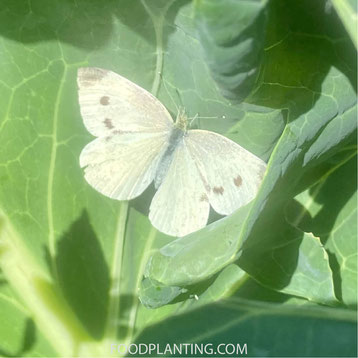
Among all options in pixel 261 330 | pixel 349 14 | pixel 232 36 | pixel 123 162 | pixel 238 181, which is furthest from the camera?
pixel 123 162

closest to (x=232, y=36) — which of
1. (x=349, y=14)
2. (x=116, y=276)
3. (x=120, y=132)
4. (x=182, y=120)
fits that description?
(x=349, y=14)

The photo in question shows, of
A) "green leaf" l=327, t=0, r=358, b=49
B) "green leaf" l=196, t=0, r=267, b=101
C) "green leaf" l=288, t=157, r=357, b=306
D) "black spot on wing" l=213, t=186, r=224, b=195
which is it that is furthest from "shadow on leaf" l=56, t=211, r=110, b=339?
"green leaf" l=327, t=0, r=358, b=49

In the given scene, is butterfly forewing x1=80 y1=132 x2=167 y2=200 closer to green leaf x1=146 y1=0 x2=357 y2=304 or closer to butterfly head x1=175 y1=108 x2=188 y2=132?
butterfly head x1=175 y1=108 x2=188 y2=132

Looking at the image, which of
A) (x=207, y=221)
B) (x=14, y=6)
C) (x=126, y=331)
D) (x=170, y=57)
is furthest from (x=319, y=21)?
(x=126, y=331)

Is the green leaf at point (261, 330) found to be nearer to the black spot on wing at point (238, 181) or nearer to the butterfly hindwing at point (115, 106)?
the black spot on wing at point (238, 181)

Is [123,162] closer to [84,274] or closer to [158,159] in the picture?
[158,159]

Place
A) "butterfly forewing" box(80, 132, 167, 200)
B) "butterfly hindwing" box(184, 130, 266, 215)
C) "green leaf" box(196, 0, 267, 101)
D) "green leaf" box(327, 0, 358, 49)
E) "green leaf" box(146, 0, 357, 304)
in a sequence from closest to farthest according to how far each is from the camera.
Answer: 1. "green leaf" box(196, 0, 267, 101)
2. "green leaf" box(327, 0, 358, 49)
3. "green leaf" box(146, 0, 357, 304)
4. "butterfly hindwing" box(184, 130, 266, 215)
5. "butterfly forewing" box(80, 132, 167, 200)

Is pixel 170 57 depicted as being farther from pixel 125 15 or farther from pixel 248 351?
pixel 248 351

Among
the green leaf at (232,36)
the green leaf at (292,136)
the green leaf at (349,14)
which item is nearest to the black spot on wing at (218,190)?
the green leaf at (292,136)
